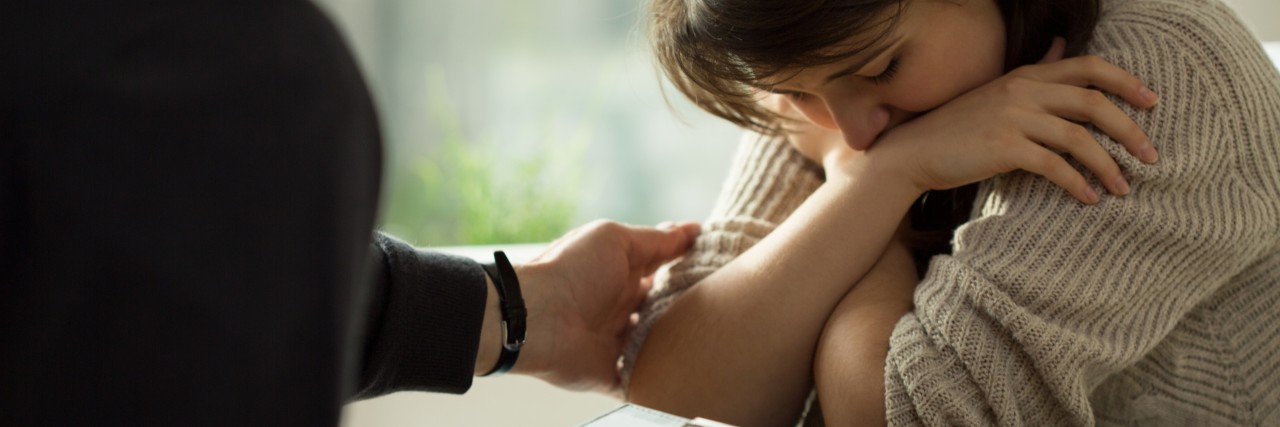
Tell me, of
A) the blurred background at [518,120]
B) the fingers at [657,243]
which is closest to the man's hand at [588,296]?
the fingers at [657,243]

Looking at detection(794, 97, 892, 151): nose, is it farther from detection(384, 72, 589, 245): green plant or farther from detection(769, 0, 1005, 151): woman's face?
detection(384, 72, 589, 245): green plant

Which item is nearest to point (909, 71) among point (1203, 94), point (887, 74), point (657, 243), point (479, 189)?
point (887, 74)

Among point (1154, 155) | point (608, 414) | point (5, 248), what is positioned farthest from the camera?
point (1154, 155)

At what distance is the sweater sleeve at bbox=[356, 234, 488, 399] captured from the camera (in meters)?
0.90

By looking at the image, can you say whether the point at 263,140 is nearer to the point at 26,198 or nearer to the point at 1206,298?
the point at 26,198

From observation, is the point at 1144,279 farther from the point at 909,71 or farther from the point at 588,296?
the point at 588,296

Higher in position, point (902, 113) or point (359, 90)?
point (359, 90)

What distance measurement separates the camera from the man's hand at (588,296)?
1085 mm

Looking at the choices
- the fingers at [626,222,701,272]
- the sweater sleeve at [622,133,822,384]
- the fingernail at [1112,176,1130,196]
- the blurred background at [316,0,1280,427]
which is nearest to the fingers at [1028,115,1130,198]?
the fingernail at [1112,176,1130,196]

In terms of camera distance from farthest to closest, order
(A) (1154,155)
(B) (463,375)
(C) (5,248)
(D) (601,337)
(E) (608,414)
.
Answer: (D) (601,337) < (B) (463,375) < (A) (1154,155) < (E) (608,414) < (C) (5,248)

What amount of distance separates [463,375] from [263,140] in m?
0.53

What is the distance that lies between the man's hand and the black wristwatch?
44 millimetres

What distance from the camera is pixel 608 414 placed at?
0.71 metres

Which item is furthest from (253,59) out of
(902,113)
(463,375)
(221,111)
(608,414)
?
(902,113)
